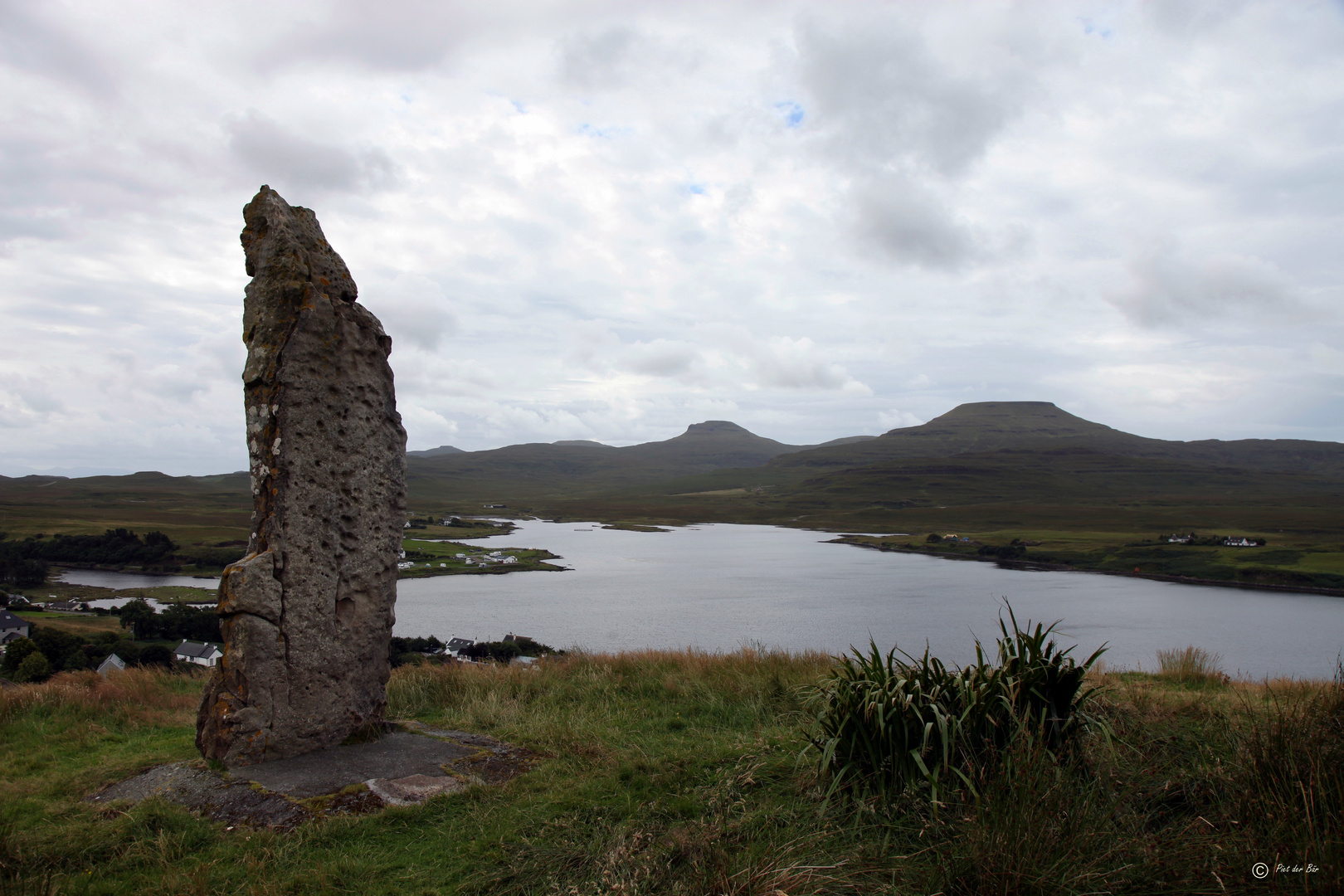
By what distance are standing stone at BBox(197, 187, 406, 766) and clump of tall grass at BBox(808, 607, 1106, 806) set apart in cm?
395

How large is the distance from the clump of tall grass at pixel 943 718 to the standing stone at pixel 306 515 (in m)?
3.95

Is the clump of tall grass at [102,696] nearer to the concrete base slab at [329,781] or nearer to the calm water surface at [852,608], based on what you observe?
the concrete base slab at [329,781]

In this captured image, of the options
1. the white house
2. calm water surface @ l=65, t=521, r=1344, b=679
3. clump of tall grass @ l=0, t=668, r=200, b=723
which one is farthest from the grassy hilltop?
clump of tall grass @ l=0, t=668, r=200, b=723

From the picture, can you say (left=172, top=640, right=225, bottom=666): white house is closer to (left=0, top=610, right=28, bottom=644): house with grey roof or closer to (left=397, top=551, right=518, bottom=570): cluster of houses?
(left=0, top=610, right=28, bottom=644): house with grey roof

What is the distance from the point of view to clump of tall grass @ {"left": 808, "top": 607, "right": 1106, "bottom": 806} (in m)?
4.31

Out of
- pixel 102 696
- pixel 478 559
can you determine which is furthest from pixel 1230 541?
pixel 102 696

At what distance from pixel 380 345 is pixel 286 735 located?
11.3 ft

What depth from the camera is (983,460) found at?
6614 inches

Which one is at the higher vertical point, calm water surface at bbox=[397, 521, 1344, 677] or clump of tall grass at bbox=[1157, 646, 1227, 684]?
clump of tall grass at bbox=[1157, 646, 1227, 684]

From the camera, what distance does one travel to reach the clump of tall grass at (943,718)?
4312mm

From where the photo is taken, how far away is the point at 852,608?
3706 cm

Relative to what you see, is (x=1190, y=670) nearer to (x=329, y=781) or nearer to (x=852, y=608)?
(x=329, y=781)

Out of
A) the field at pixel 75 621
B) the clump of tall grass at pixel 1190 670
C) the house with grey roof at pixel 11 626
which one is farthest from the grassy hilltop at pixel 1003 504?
the clump of tall grass at pixel 1190 670

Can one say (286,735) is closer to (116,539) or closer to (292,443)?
(292,443)
